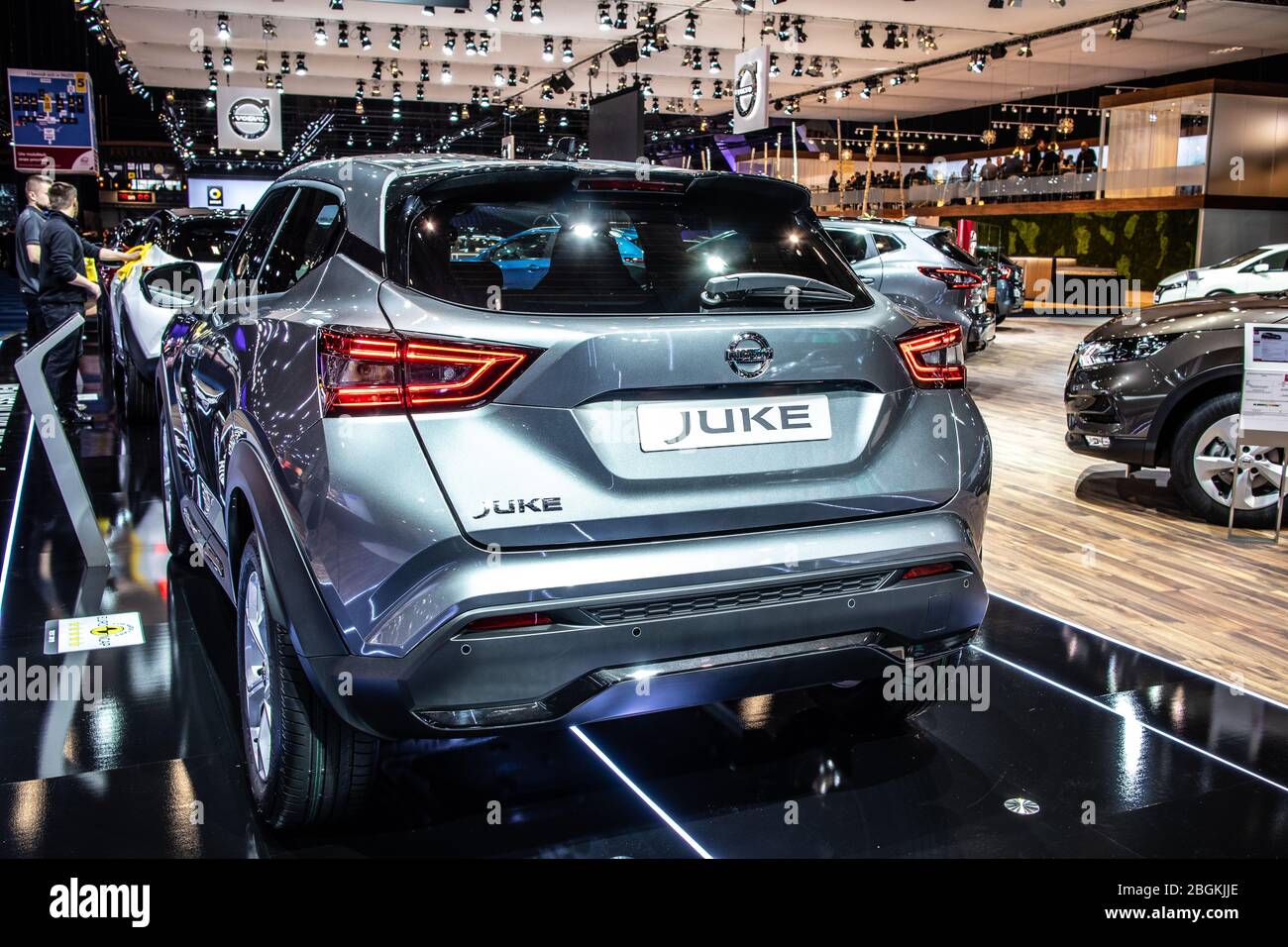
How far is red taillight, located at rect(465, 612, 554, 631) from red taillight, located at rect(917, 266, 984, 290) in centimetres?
896

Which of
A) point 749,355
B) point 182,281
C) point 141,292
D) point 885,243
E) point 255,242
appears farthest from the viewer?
point 885,243

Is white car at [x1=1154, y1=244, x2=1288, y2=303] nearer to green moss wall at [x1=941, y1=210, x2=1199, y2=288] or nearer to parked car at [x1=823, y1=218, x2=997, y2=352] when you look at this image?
green moss wall at [x1=941, y1=210, x2=1199, y2=288]

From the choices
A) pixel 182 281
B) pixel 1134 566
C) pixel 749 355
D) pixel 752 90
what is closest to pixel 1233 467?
pixel 1134 566

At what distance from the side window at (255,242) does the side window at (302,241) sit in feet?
0.46

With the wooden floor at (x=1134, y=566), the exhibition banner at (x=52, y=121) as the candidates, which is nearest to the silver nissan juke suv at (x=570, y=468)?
the wooden floor at (x=1134, y=566)

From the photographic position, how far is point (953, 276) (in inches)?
408

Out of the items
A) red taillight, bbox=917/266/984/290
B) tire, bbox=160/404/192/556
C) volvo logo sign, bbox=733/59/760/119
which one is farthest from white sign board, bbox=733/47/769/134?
tire, bbox=160/404/192/556

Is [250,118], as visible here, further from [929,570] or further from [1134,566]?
[929,570]

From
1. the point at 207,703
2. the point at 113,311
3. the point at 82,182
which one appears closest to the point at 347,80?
the point at 82,182

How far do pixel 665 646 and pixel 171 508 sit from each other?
2.97 metres

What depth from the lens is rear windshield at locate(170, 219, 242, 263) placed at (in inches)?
295

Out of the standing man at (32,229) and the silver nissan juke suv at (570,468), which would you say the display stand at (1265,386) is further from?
the standing man at (32,229)

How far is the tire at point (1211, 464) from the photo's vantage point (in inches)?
213
